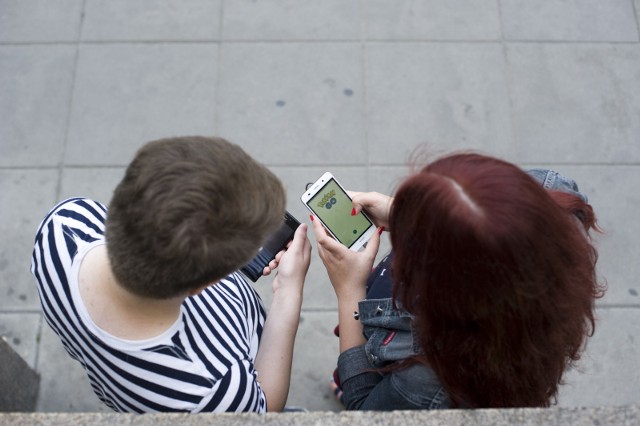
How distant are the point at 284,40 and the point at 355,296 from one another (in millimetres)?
2247

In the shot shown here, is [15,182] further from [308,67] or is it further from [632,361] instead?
[632,361]

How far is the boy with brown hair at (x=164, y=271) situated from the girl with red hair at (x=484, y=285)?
367mm

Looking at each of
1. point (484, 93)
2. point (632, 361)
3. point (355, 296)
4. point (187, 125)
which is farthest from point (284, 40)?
point (632, 361)

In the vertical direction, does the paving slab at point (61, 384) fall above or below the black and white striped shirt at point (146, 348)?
below

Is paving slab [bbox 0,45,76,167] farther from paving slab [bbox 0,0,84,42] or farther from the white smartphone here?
the white smartphone

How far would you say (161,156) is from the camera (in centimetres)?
137

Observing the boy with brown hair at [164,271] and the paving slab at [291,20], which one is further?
the paving slab at [291,20]

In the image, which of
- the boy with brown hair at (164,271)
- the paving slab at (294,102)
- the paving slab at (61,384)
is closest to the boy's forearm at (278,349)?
the boy with brown hair at (164,271)

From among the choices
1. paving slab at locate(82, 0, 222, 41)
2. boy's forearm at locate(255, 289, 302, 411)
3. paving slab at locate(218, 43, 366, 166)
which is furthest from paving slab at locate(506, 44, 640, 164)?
boy's forearm at locate(255, 289, 302, 411)

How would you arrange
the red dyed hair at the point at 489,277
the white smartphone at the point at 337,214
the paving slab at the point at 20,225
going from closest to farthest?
1. the red dyed hair at the point at 489,277
2. the white smartphone at the point at 337,214
3. the paving slab at the point at 20,225

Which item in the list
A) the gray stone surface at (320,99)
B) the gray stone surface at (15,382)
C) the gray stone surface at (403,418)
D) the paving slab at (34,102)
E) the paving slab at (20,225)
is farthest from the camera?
the paving slab at (34,102)

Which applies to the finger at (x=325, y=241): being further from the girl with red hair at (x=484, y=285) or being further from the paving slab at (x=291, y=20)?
the paving slab at (x=291, y=20)

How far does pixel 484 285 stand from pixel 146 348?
0.78 metres

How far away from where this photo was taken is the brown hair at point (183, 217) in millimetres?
1302
